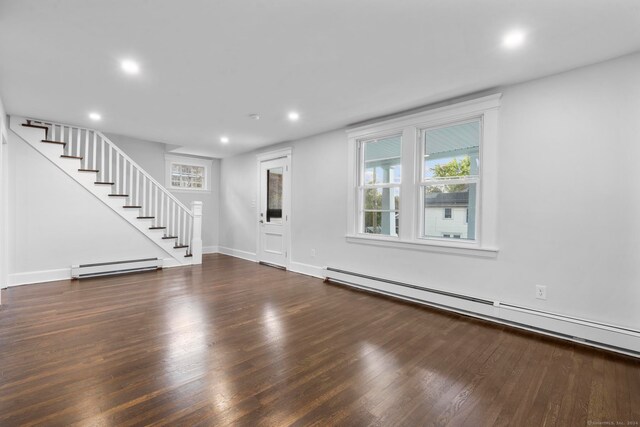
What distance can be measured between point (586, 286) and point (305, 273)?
3.81 metres

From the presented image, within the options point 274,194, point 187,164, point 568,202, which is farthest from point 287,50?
point 187,164

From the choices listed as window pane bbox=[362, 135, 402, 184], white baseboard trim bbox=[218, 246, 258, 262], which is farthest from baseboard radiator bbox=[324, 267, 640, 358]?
white baseboard trim bbox=[218, 246, 258, 262]

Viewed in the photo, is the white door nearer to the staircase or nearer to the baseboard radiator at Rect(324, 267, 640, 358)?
the staircase

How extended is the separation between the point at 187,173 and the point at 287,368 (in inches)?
249

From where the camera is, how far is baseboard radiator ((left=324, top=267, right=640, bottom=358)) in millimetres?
2510

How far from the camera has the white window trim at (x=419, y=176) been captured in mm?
3234

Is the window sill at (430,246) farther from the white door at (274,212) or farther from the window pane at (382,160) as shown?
the white door at (274,212)

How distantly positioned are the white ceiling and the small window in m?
2.95

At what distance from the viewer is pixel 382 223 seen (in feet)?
14.5

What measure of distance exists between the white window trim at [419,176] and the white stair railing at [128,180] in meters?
3.46

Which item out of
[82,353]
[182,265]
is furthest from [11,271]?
[82,353]

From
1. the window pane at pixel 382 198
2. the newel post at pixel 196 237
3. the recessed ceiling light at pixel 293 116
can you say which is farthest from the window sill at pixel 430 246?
the newel post at pixel 196 237

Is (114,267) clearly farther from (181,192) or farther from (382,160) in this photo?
(382,160)

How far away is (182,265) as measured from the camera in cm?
594
